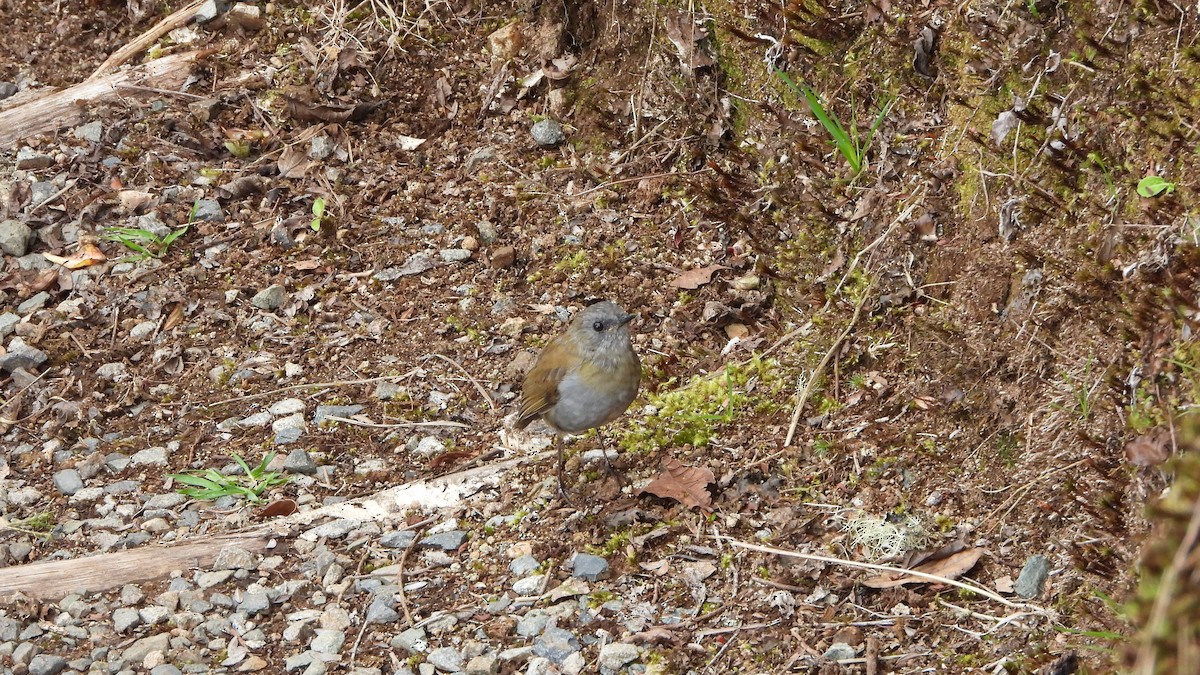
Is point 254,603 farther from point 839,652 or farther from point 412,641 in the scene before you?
point 839,652

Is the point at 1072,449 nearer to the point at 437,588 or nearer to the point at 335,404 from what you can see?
the point at 437,588

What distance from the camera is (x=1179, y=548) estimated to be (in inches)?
68.0

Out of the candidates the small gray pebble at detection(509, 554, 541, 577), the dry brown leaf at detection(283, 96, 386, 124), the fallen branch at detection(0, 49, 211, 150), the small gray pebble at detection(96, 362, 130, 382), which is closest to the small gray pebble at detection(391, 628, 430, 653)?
the small gray pebble at detection(509, 554, 541, 577)

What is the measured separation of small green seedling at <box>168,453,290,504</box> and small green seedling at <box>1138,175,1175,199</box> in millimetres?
3907

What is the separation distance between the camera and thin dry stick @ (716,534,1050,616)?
3996mm

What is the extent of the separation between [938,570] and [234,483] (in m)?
3.23

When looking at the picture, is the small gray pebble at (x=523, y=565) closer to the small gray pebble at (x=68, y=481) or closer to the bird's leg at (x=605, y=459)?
the bird's leg at (x=605, y=459)

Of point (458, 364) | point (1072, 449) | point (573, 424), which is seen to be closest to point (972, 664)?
point (1072, 449)

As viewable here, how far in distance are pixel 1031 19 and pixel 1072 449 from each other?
69.6 inches

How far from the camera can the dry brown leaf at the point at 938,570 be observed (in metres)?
4.21

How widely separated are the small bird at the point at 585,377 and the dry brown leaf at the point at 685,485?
402mm

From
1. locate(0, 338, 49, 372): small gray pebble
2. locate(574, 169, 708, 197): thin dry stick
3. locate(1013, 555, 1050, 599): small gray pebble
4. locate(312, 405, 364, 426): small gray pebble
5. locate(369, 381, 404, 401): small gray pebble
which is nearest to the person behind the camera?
locate(1013, 555, 1050, 599): small gray pebble

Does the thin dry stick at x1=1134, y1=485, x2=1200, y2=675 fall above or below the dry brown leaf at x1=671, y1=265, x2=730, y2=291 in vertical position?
above

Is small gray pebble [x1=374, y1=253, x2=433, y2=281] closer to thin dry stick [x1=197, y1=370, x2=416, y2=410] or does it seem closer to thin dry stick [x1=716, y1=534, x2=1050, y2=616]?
thin dry stick [x1=197, y1=370, x2=416, y2=410]
